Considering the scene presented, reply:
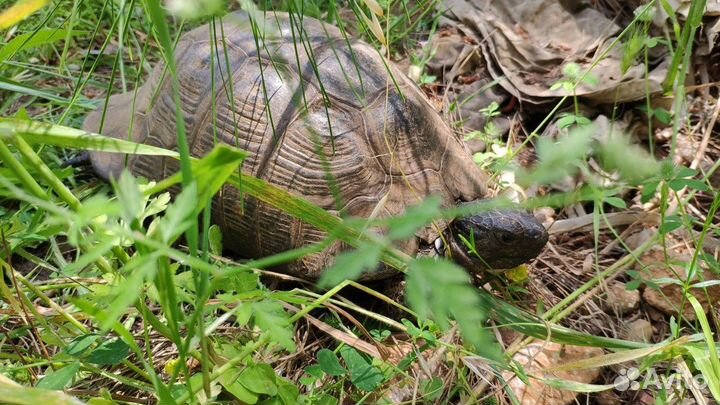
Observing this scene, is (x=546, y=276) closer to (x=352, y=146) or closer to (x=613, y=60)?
(x=352, y=146)

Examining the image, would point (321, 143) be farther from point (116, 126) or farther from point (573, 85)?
point (573, 85)

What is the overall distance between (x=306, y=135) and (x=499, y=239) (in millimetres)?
671

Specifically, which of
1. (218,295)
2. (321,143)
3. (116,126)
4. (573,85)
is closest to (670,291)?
(573,85)

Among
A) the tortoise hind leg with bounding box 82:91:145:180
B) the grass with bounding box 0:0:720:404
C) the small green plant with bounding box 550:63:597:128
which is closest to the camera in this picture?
the grass with bounding box 0:0:720:404

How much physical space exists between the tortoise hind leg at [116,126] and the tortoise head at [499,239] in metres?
1.17

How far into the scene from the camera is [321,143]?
5.52 ft

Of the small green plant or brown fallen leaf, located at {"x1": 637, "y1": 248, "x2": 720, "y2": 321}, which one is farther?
the small green plant

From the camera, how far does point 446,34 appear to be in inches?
116

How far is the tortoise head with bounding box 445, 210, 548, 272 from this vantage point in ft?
5.73

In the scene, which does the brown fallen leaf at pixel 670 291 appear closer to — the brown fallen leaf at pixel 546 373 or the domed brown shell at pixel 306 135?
the brown fallen leaf at pixel 546 373

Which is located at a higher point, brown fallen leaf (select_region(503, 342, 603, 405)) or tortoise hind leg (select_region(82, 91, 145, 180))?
tortoise hind leg (select_region(82, 91, 145, 180))

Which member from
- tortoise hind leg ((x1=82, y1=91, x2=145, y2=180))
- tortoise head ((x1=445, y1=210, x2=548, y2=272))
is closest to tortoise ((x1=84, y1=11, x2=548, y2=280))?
tortoise head ((x1=445, y1=210, x2=548, y2=272))

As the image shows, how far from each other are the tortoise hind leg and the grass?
0.09 m

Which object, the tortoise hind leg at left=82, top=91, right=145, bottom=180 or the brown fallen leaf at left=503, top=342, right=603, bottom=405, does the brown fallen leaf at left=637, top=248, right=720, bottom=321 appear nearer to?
the brown fallen leaf at left=503, top=342, right=603, bottom=405
